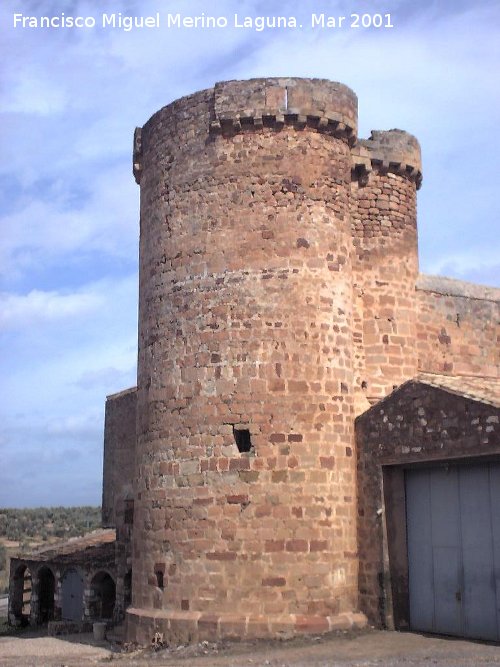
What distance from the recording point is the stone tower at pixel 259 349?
1208 cm

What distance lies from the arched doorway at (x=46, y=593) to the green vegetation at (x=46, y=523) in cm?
1653

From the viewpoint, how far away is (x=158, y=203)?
1420 centimetres

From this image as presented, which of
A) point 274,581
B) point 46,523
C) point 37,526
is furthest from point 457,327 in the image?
point 46,523

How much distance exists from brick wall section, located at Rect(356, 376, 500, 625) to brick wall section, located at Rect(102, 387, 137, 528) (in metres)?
9.69

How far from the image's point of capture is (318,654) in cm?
1050

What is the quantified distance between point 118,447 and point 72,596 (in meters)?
4.07

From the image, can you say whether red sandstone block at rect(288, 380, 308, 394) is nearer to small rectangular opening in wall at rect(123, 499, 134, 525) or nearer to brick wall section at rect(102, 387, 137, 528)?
small rectangular opening in wall at rect(123, 499, 134, 525)

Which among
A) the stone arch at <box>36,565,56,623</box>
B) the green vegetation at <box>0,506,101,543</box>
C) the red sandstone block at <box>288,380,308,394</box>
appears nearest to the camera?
the red sandstone block at <box>288,380,308,394</box>

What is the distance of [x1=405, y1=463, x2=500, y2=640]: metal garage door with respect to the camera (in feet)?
36.4

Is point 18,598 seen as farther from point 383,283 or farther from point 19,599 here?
point 383,283

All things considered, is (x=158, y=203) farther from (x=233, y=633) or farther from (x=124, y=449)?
(x=124, y=449)

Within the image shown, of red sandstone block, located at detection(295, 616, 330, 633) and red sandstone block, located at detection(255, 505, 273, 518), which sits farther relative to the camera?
red sandstone block, located at detection(255, 505, 273, 518)

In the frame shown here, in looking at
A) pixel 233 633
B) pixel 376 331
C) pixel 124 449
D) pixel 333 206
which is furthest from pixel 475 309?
pixel 124 449

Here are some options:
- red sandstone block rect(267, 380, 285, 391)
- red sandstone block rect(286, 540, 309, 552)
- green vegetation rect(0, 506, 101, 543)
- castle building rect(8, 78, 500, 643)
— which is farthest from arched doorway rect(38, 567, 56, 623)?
green vegetation rect(0, 506, 101, 543)
